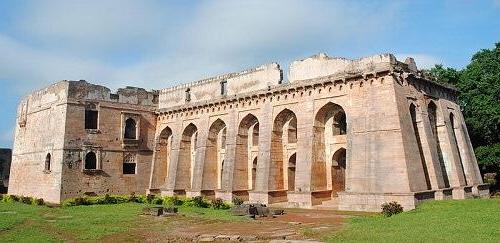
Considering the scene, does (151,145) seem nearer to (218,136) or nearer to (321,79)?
(218,136)

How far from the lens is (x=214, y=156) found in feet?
99.1

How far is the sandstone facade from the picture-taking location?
20.7 metres

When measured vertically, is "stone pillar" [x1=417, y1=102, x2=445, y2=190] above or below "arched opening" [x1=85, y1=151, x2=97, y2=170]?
below

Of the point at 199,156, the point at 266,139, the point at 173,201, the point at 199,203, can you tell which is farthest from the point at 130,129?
the point at 266,139

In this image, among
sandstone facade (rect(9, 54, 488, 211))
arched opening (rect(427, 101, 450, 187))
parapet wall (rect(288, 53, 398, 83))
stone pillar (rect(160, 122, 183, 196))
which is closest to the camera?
sandstone facade (rect(9, 54, 488, 211))

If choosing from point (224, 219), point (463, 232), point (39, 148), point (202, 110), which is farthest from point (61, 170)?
point (463, 232)

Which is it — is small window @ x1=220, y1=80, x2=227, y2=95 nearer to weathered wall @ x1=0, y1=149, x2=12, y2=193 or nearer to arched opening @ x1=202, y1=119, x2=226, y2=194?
arched opening @ x1=202, y1=119, x2=226, y2=194

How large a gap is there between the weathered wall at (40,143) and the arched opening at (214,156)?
29.2ft

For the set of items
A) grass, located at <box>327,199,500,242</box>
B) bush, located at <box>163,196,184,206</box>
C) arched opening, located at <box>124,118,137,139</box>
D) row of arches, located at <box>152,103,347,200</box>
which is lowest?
grass, located at <box>327,199,500,242</box>

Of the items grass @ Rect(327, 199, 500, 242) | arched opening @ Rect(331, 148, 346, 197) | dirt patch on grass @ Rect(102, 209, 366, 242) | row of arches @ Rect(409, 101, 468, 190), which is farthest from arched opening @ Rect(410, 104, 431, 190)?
dirt patch on grass @ Rect(102, 209, 366, 242)

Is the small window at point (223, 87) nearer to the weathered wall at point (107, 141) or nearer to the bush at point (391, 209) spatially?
the weathered wall at point (107, 141)

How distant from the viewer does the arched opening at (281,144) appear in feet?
84.4

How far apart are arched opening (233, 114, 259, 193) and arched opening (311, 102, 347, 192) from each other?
505 centimetres

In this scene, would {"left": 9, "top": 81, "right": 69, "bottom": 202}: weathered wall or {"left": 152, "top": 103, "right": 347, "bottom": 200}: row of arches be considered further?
{"left": 9, "top": 81, "right": 69, "bottom": 202}: weathered wall
